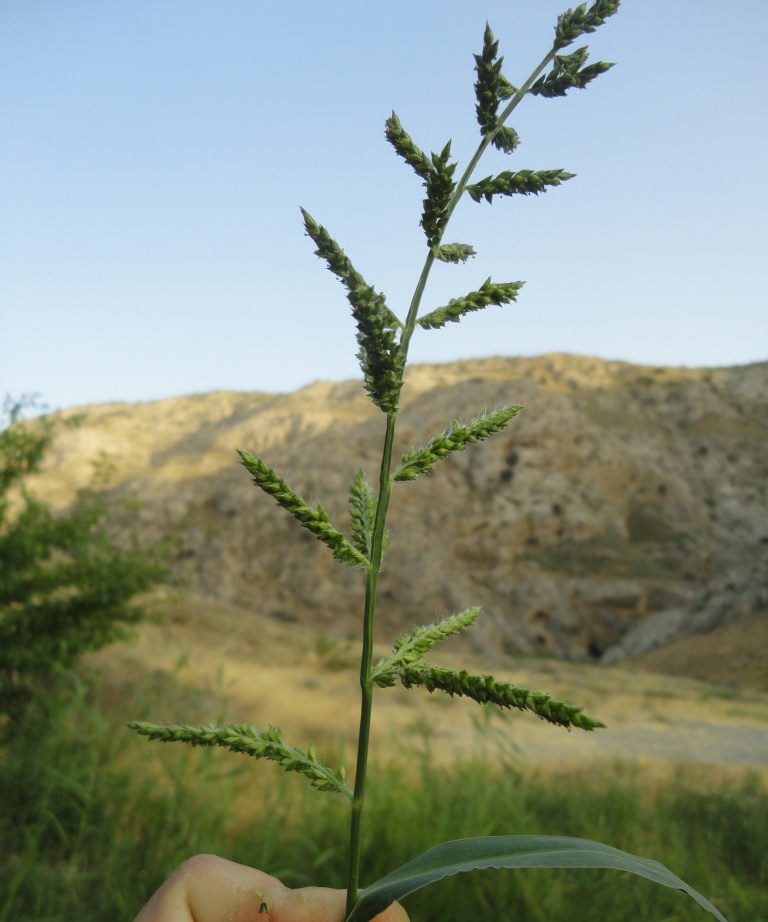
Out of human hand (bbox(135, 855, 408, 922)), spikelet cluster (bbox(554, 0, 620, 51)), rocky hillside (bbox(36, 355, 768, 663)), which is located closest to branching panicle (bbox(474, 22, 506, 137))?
spikelet cluster (bbox(554, 0, 620, 51))

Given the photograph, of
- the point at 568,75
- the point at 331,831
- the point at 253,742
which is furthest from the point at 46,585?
the point at 568,75

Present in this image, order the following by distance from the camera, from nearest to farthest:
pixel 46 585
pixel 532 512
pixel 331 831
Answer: pixel 331 831 < pixel 46 585 < pixel 532 512

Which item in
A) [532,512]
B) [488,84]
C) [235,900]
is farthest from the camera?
[532,512]

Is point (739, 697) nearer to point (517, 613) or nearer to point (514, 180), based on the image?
point (517, 613)

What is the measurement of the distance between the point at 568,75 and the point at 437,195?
0.78ft

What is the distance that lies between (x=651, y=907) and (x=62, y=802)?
2.92 meters

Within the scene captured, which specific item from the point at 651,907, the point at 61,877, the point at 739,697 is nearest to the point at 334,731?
the point at 61,877

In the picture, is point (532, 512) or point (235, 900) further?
point (532, 512)

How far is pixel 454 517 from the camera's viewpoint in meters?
25.2

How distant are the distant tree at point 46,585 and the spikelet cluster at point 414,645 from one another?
16.1ft

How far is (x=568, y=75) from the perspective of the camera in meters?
0.78

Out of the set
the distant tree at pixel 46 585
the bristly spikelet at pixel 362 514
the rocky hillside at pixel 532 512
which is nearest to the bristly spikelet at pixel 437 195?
the bristly spikelet at pixel 362 514

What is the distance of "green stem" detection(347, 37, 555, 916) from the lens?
67cm

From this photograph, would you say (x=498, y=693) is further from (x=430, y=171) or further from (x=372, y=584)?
(x=430, y=171)
